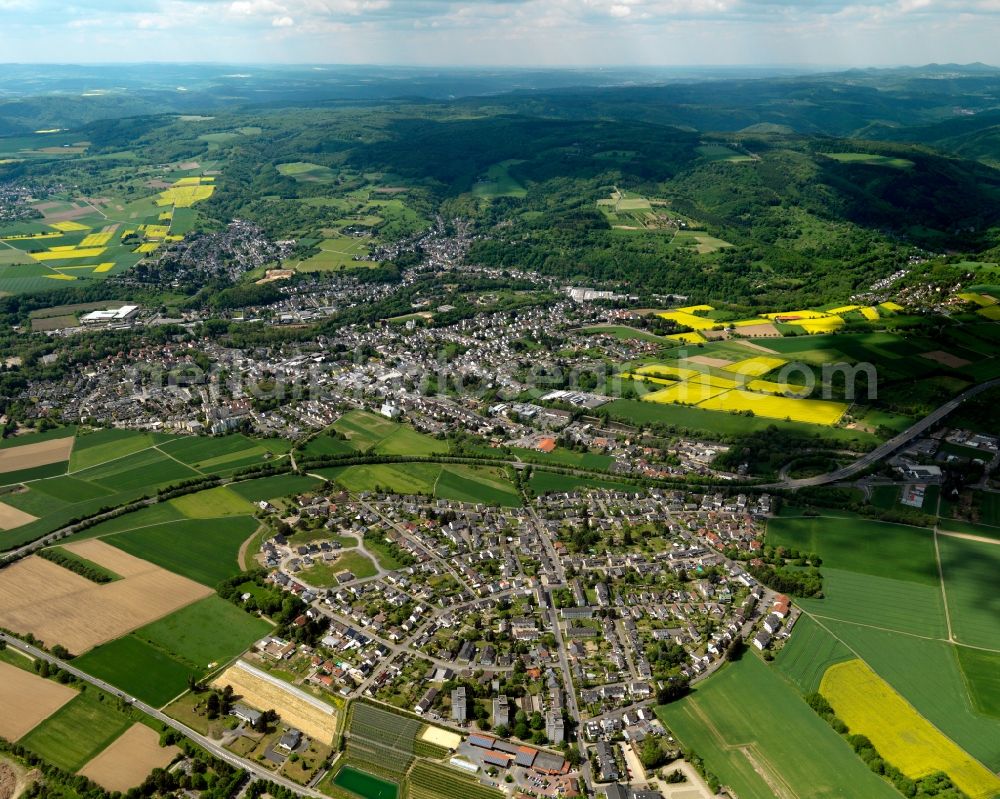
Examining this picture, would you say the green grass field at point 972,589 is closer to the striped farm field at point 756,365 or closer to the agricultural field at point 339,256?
the striped farm field at point 756,365

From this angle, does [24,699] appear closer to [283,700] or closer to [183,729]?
[183,729]

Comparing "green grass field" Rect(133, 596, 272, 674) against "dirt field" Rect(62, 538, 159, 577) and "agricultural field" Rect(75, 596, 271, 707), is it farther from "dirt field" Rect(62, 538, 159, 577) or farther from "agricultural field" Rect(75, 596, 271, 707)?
"dirt field" Rect(62, 538, 159, 577)

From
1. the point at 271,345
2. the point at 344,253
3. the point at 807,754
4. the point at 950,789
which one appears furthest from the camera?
the point at 344,253

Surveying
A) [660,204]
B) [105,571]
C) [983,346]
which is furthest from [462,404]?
[660,204]

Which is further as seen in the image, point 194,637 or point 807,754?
point 194,637

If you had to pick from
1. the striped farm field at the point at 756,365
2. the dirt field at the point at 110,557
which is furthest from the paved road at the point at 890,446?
the dirt field at the point at 110,557

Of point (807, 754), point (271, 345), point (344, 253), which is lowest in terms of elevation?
point (807, 754)

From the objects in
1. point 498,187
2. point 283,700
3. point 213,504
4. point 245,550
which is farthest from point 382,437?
point 498,187

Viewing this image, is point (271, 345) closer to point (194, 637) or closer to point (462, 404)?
point (462, 404)
